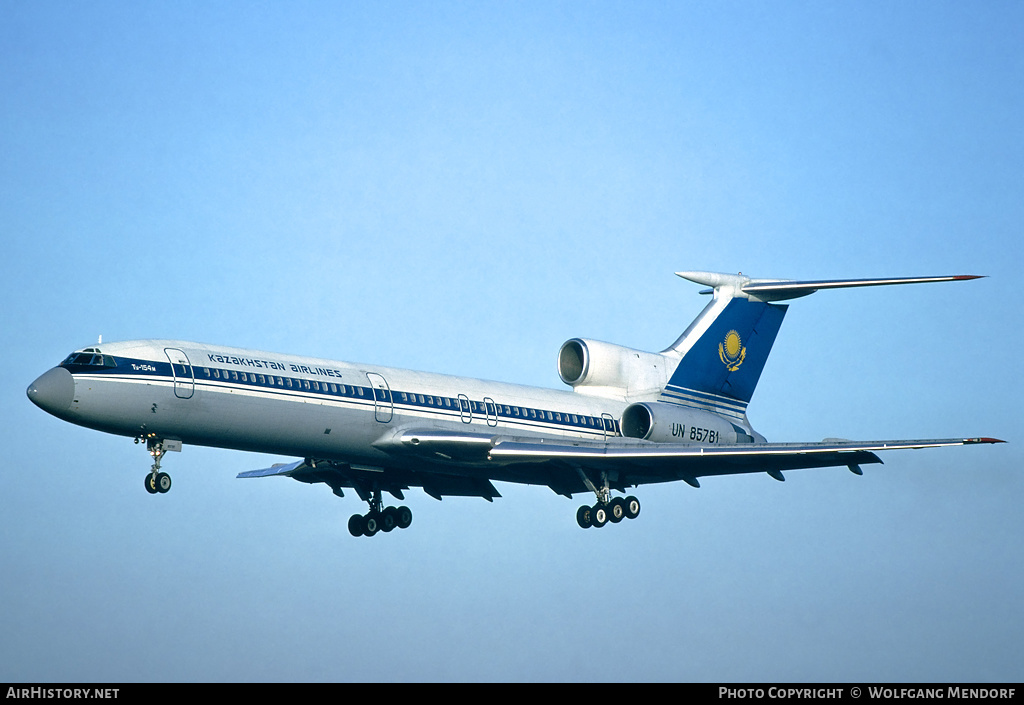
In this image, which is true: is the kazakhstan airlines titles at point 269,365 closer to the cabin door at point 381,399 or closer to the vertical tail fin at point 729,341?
the cabin door at point 381,399

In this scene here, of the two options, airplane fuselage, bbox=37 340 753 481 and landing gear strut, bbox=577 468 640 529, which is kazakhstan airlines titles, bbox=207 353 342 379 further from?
landing gear strut, bbox=577 468 640 529

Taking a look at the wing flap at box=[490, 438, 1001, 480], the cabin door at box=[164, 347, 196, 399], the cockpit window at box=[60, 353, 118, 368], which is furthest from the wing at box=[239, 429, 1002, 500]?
the cockpit window at box=[60, 353, 118, 368]

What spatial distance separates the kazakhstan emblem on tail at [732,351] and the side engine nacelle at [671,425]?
2505 mm

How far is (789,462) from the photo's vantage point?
3594 centimetres

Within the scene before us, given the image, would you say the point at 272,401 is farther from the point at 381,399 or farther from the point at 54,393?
the point at 54,393

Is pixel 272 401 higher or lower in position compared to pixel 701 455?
higher

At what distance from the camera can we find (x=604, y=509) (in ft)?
125

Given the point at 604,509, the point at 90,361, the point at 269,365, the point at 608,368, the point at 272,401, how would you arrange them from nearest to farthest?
the point at 90,361 → the point at 272,401 → the point at 269,365 → the point at 604,509 → the point at 608,368

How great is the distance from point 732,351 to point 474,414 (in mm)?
10018

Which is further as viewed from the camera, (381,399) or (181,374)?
(381,399)

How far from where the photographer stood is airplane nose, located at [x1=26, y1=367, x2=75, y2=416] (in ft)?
98.3

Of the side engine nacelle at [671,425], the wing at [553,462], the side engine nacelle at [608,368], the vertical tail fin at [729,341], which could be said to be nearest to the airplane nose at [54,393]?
the wing at [553,462]

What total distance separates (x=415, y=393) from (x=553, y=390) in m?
5.42

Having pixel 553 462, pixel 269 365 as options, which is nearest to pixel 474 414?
pixel 553 462
